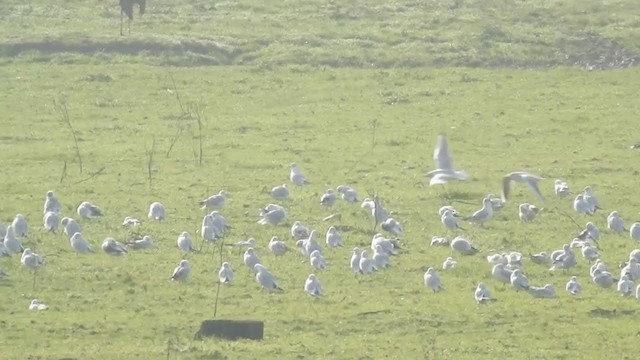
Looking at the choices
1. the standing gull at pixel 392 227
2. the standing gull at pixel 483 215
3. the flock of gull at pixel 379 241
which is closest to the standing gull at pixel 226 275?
the flock of gull at pixel 379 241

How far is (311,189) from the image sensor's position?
28.4 meters

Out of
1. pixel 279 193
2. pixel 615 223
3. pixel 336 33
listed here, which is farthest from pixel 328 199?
pixel 336 33

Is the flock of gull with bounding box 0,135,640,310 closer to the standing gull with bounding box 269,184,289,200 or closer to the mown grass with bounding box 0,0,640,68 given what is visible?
the standing gull with bounding box 269,184,289,200

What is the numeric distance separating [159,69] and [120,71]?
1155mm

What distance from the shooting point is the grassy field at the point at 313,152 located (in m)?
18.9

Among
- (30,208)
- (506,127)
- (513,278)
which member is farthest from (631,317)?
(506,127)

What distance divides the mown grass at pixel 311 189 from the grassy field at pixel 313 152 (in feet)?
0.18

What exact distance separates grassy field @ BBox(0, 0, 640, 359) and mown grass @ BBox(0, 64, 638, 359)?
0.18ft

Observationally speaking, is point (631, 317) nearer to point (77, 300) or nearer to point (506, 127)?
point (77, 300)

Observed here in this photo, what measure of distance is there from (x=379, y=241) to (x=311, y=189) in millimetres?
5960

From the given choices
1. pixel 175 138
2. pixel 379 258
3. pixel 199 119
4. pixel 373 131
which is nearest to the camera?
pixel 379 258

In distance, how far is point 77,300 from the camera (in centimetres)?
2009

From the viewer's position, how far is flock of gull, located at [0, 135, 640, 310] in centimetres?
2081

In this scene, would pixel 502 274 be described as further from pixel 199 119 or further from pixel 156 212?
pixel 199 119
